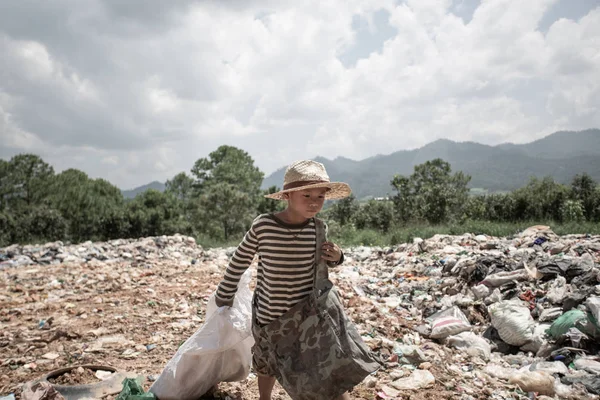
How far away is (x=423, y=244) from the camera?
789 cm

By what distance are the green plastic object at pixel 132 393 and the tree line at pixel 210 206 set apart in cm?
1609

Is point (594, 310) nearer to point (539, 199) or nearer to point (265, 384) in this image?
point (265, 384)

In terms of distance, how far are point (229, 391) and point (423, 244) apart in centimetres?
627

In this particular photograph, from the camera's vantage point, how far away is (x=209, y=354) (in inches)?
82.5

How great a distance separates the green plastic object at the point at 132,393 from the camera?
2.02 m

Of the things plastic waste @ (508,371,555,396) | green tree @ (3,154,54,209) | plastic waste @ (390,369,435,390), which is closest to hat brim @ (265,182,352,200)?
plastic waste @ (390,369,435,390)

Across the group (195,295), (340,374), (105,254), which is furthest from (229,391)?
(105,254)

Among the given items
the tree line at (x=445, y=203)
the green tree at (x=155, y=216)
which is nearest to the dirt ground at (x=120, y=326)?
the tree line at (x=445, y=203)

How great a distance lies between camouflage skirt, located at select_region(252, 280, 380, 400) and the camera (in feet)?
5.41

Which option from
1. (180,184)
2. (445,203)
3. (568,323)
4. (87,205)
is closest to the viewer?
(568,323)

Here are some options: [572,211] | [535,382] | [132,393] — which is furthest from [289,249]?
[572,211]

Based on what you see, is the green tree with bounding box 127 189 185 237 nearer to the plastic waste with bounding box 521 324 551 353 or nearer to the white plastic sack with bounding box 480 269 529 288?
the white plastic sack with bounding box 480 269 529 288

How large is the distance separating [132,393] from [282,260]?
1213mm

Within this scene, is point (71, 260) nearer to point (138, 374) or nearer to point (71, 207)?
point (138, 374)
